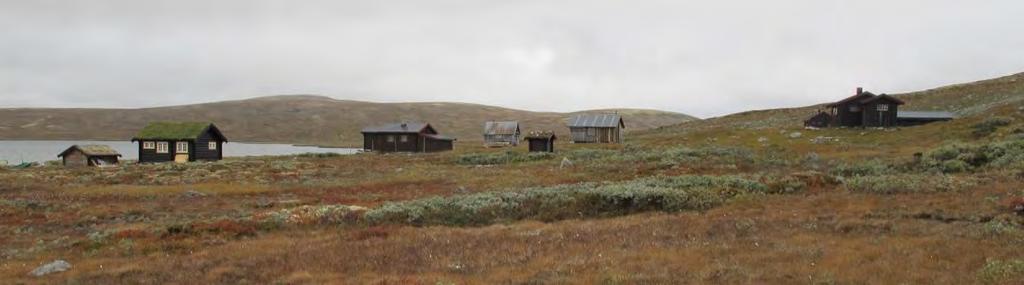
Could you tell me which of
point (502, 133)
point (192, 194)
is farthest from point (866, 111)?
point (192, 194)

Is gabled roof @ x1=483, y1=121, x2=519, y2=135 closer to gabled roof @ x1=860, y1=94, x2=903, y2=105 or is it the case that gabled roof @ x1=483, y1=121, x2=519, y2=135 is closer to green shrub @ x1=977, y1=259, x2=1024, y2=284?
gabled roof @ x1=860, y1=94, x2=903, y2=105

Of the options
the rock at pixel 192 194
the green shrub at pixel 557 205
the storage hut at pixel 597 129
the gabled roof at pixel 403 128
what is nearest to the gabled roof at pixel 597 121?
the storage hut at pixel 597 129

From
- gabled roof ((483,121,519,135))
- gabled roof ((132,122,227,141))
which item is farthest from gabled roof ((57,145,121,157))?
gabled roof ((483,121,519,135))

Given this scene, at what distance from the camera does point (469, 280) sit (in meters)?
14.2

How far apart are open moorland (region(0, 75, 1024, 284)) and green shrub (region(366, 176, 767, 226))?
0.33 feet

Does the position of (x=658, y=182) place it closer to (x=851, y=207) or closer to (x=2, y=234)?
(x=851, y=207)

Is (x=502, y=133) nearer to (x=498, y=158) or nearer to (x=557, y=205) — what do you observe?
(x=498, y=158)

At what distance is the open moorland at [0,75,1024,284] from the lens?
14.5 m

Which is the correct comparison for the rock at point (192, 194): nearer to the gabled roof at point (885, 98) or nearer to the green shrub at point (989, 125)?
the green shrub at point (989, 125)

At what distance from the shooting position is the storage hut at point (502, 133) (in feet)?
377

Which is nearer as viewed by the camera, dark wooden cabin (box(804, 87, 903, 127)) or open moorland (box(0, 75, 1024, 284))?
open moorland (box(0, 75, 1024, 284))

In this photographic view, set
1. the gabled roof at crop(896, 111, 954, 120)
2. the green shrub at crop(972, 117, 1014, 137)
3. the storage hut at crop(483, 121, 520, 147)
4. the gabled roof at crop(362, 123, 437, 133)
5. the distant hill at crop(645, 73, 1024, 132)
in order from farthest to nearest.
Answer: the storage hut at crop(483, 121, 520, 147) < the gabled roof at crop(362, 123, 437, 133) < the distant hill at crop(645, 73, 1024, 132) < the gabled roof at crop(896, 111, 954, 120) < the green shrub at crop(972, 117, 1014, 137)

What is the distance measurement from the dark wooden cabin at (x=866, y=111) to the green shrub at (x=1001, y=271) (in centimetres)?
7718

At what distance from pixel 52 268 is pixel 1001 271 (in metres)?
22.1
